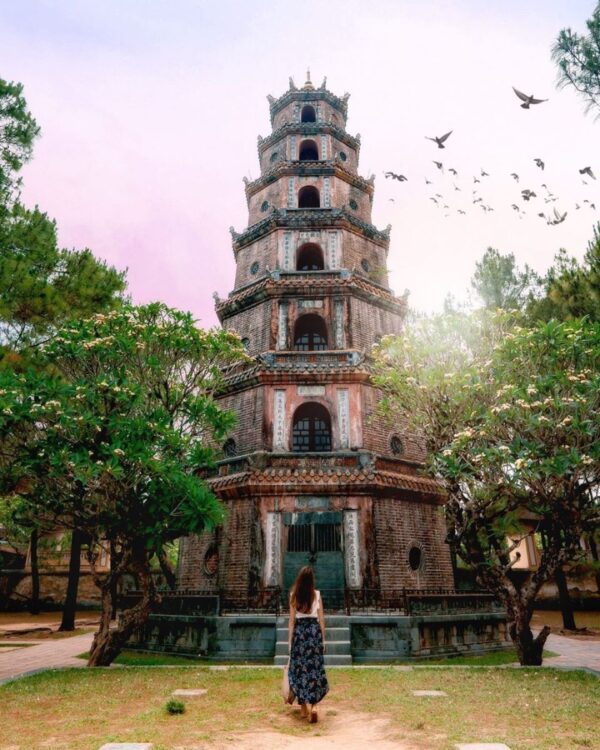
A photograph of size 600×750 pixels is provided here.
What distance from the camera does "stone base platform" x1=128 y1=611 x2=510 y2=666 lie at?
1277 centimetres

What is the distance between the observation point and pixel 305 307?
19641 mm

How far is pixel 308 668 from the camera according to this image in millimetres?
6949

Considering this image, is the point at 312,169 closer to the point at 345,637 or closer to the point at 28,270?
the point at 28,270

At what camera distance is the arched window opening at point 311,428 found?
61.3 feet

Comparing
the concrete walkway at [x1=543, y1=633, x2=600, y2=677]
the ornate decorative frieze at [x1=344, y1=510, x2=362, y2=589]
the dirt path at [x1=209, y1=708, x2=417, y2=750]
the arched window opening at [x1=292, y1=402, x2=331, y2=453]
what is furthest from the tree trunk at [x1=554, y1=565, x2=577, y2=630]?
the dirt path at [x1=209, y1=708, x2=417, y2=750]

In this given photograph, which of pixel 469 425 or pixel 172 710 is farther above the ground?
pixel 469 425

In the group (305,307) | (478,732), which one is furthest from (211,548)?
(478,732)

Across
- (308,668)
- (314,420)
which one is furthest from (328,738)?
(314,420)

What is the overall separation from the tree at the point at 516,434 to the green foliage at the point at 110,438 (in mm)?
5368

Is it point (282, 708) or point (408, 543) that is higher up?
point (408, 543)

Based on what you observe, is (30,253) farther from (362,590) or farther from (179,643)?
(362,590)

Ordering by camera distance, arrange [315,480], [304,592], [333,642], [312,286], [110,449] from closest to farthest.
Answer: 1. [304,592]
2. [110,449]
3. [333,642]
4. [315,480]
5. [312,286]

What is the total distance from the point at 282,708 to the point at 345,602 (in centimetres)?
673

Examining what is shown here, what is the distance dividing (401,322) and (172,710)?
1629cm
